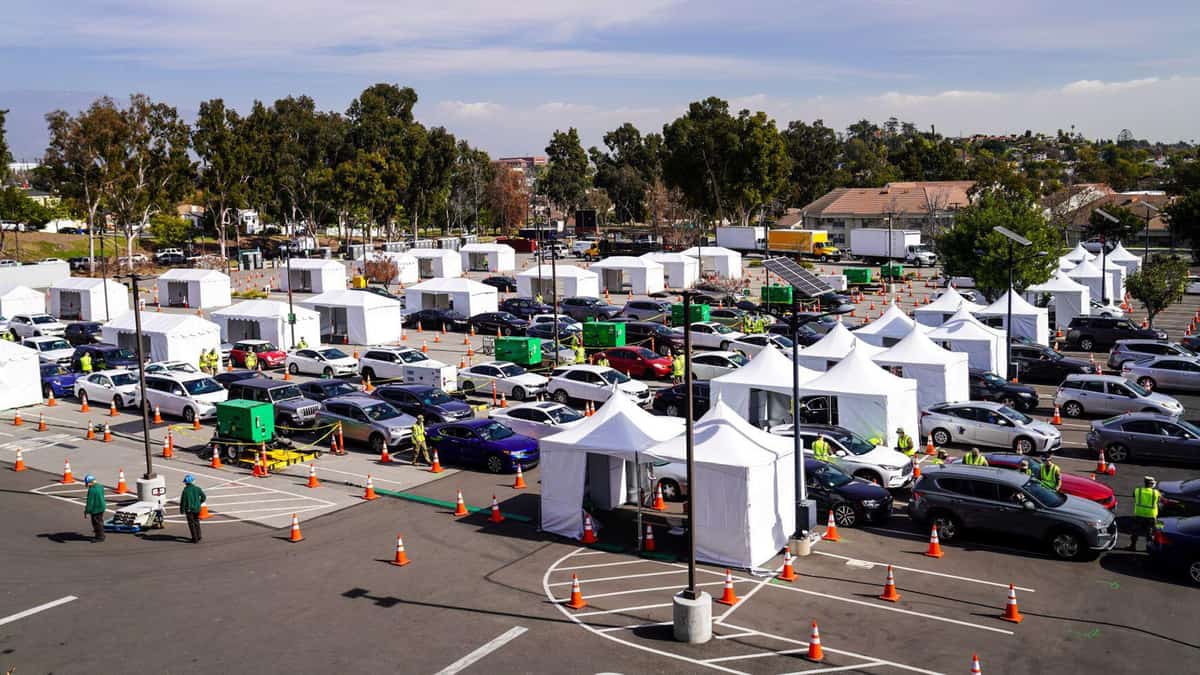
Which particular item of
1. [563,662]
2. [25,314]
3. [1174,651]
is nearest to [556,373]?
[563,662]

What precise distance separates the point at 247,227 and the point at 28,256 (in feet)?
120

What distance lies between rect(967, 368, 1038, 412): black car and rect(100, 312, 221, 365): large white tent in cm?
2837

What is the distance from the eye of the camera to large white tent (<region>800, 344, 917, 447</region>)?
24422 millimetres

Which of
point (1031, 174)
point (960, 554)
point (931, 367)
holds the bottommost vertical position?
point (960, 554)

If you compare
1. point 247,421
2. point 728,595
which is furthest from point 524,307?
point 728,595

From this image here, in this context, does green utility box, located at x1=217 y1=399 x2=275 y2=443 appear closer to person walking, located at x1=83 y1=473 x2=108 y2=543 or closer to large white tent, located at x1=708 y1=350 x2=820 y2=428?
person walking, located at x1=83 y1=473 x2=108 y2=543

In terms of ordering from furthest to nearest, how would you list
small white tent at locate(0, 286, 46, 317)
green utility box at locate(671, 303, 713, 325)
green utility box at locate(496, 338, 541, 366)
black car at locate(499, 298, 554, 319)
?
small white tent at locate(0, 286, 46, 317), black car at locate(499, 298, 554, 319), green utility box at locate(671, 303, 713, 325), green utility box at locate(496, 338, 541, 366)

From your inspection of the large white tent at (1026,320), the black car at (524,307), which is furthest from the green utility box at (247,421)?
the large white tent at (1026,320)

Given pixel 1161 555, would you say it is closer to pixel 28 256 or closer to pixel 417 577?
pixel 417 577

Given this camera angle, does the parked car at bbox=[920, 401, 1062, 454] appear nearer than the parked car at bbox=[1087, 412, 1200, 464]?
No

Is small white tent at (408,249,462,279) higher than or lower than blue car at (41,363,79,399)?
higher

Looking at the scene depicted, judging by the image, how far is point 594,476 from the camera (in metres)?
20.0

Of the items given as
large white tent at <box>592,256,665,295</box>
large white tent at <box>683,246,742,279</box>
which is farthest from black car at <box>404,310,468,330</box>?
large white tent at <box>683,246,742,279</box>

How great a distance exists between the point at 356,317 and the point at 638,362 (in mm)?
15318
